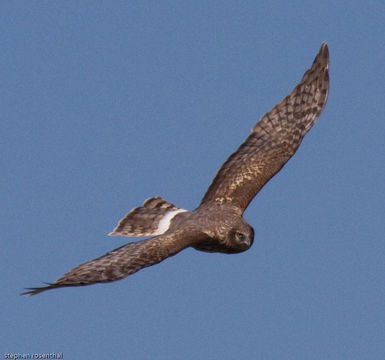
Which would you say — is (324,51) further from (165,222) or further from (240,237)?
(165,222)

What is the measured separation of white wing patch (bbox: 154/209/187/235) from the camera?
17219mm

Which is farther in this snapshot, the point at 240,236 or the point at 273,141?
the point at 273,141

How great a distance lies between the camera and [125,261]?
14.6m

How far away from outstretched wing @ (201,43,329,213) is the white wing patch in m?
0.57

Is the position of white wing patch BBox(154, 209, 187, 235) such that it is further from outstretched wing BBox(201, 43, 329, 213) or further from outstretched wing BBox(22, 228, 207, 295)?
outstretched wing BBox(22, 228, 207, 295)

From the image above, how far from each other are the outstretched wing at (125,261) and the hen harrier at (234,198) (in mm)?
16

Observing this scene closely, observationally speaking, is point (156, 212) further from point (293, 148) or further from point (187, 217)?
point (293, 148)

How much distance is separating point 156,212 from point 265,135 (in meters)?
2.35

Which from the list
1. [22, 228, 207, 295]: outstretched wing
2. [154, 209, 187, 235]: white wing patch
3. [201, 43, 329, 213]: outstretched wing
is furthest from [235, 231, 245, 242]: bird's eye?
[154, 209, 187, 235]: white wing patch

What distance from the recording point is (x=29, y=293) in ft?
45.9

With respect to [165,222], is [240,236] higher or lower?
lower

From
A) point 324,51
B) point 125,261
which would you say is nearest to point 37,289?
point 125,261

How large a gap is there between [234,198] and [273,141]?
4.71ft

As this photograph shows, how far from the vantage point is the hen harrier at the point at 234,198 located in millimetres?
15312
